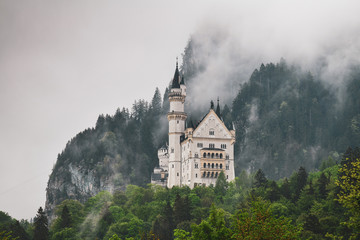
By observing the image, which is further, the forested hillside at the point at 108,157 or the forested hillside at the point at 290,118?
the forested hillside at the point at 108,157

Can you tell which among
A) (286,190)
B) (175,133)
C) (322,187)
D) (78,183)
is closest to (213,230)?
(322,187)

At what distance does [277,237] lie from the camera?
138ft

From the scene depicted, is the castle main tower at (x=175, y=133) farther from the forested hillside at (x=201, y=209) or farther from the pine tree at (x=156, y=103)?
the pine tree at (x=156, y=103)

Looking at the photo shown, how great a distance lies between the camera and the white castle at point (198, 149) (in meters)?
113

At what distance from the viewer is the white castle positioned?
112950 millimetres

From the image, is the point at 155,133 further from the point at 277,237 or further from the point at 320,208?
the point at 277,237

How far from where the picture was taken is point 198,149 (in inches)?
4476

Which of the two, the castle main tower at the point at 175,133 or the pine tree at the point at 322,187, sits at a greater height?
the castle main tower at the point at 175,133

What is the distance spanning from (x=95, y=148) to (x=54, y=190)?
47.8 feet

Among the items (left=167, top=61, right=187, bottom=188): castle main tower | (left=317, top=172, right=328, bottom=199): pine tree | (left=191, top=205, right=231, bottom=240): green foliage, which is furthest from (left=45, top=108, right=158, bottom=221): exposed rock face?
(left=191, top=205, right=231, bottom=240): green foliage

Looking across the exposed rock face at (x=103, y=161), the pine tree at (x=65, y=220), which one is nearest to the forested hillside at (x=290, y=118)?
the exposed rock face at (x=103, y=161)

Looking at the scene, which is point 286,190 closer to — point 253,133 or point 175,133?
point 175,133

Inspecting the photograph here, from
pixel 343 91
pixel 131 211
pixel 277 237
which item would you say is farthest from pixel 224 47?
pixel 277 237

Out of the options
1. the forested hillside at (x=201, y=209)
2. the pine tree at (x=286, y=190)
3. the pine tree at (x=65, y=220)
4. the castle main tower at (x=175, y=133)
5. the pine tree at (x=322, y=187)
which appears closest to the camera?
the forested hillside at (x=201, y=209)
